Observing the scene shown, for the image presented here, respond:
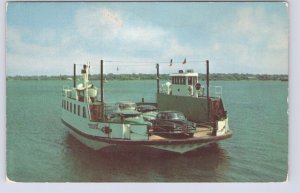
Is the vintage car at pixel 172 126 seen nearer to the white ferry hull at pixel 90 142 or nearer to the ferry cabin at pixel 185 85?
the ferry cabin at pixel 185 85

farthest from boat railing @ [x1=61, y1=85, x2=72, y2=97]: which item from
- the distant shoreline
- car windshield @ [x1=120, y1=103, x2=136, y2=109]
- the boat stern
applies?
the boat stern

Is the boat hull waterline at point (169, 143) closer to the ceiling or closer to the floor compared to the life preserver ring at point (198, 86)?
closer to the floor

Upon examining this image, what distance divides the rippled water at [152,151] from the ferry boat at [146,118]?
12 cm

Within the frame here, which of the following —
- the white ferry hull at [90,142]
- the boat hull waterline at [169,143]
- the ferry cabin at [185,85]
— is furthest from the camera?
the ferry cabin at [185,85]

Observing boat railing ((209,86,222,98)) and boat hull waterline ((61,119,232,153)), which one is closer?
boat hull waterline ((61,119,232,153))

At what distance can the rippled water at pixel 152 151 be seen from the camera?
23.4 feet

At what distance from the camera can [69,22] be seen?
7.15 meters

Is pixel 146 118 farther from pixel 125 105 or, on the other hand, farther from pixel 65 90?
pixel 65 90

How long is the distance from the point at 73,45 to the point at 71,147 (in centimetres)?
150

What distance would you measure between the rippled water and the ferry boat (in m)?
0.12

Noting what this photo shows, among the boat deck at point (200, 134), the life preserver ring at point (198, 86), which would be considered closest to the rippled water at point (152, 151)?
the boat deck at point (200, 134)

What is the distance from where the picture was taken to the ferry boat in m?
7.48

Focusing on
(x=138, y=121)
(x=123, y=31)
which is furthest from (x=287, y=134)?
(x=123, y=31)

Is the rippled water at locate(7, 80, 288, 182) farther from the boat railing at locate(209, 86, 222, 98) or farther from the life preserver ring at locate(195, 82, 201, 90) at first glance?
the life preserver ring at locate(195, 82, 201, 90)
